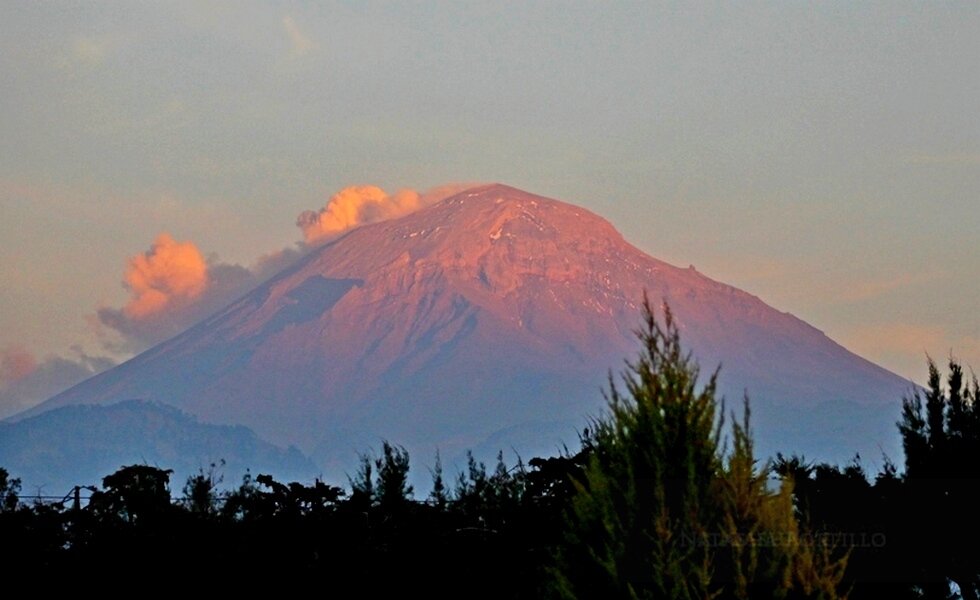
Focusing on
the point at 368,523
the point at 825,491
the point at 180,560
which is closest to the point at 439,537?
the point at 368,523

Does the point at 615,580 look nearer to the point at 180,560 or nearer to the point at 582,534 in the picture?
the point at 582,534

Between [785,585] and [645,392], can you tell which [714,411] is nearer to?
[645,392]

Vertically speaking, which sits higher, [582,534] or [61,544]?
[61,544]

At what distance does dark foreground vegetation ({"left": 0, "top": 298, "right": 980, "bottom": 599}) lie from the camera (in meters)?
14.6

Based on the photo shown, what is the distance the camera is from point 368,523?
839 inches

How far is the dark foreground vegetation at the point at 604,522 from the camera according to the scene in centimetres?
1455

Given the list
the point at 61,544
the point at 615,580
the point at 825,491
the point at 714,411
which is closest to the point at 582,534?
the point at 615,580

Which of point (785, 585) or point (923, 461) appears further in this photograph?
point (923, 461)

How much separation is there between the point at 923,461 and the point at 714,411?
1297 centimetres

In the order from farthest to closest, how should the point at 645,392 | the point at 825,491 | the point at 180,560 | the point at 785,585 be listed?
the point at 825,491, the point at 180,560, the point at 645,392, the point at 785,585

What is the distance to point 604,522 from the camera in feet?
48.3

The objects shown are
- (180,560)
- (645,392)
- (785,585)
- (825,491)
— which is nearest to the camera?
(785,585)

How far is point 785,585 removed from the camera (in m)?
14.3

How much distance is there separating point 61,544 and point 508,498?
6110 millimetres
